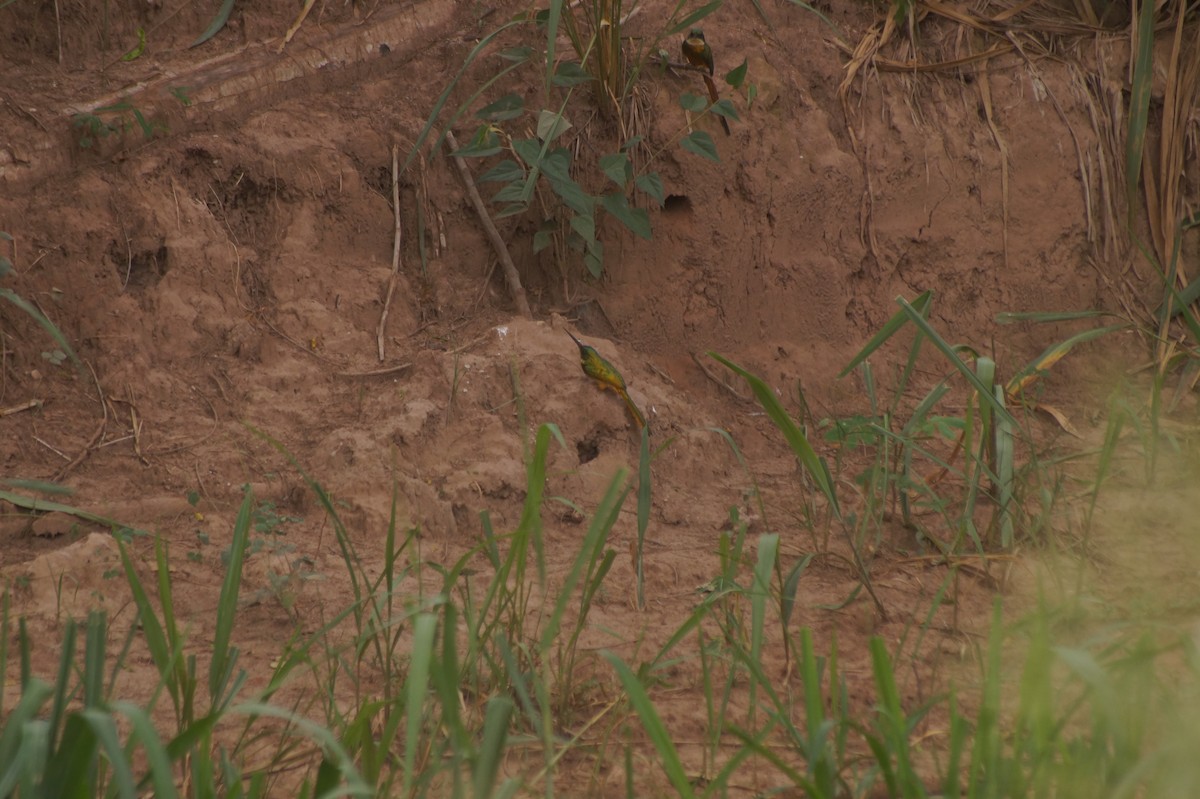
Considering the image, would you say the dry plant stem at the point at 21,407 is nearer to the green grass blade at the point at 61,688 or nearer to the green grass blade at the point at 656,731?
the green grass blade at the point at 61,688

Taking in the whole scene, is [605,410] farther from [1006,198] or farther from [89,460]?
[1006,198]

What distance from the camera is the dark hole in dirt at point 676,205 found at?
3667 mm

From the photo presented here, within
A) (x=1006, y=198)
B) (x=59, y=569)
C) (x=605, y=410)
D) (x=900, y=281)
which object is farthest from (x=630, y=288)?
(x=59, y=569)

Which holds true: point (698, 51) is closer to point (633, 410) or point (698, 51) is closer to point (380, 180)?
point (380, 180)

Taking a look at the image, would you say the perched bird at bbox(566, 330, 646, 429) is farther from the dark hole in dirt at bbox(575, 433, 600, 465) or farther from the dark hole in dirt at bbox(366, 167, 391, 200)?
the dark hole in dirt at bbox(366, 167, 391, 200)

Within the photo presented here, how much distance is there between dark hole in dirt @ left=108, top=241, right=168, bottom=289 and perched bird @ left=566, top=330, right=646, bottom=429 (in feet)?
4.02

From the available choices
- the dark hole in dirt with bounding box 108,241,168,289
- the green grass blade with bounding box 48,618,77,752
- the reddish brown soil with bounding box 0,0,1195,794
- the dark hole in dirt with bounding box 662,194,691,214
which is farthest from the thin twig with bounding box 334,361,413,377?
the green grass blade with bounding box 48,618,77,752

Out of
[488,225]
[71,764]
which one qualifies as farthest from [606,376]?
[71,764]

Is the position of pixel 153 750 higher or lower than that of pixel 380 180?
lower

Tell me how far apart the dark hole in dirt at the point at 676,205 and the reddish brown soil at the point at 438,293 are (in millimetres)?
34

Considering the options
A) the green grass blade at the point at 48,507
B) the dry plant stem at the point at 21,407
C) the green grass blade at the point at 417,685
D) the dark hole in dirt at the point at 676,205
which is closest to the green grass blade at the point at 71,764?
the green grass blade at the point at 417,685

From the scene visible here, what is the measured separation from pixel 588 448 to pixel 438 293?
75 cm

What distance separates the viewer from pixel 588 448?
315 centimetres

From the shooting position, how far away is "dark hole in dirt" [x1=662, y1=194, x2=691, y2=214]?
12.0ft
